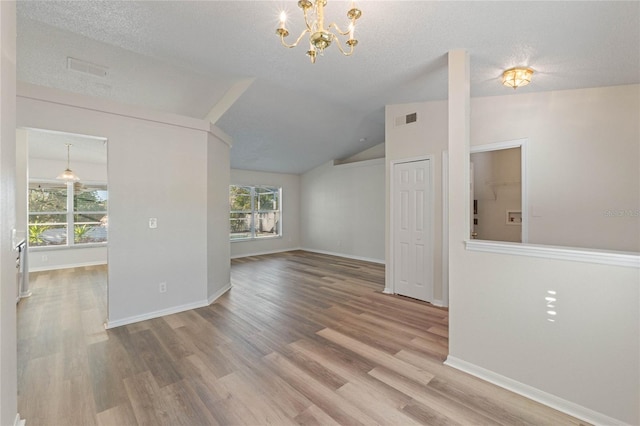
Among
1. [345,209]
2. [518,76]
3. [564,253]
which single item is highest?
[518,76]

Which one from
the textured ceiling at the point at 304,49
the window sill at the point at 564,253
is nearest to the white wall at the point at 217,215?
the textured ceiling at the point at 304,49

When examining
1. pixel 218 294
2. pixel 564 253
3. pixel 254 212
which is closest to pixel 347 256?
pixel 254 212

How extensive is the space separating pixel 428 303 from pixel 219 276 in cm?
316

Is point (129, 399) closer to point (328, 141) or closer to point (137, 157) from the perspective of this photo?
point (137, 157)

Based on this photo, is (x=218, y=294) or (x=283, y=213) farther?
(x=283, y=213)

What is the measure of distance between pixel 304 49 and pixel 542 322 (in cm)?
314

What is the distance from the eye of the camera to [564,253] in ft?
5.96

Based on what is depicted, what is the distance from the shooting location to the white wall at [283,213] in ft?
24.4

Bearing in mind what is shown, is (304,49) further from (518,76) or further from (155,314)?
(155,314)

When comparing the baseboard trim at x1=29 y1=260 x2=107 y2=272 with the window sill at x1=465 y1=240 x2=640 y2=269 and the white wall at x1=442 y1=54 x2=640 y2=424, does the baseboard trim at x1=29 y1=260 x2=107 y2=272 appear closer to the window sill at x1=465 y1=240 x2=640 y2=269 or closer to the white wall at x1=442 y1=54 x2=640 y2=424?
the white wall at x1=442 y1=54 x2=640 y2=424

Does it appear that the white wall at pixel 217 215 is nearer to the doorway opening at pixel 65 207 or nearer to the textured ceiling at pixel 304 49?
the textured ceiling at pixel 304 49

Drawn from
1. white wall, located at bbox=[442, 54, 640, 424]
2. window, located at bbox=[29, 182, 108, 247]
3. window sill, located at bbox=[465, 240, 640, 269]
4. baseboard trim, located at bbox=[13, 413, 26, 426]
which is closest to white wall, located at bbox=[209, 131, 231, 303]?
baseboard trim, located at bbox=[13, 413, 26, 426]

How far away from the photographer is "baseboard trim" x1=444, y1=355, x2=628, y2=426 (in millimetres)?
1680

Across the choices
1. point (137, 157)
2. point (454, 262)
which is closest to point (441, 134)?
point (454, 262)
